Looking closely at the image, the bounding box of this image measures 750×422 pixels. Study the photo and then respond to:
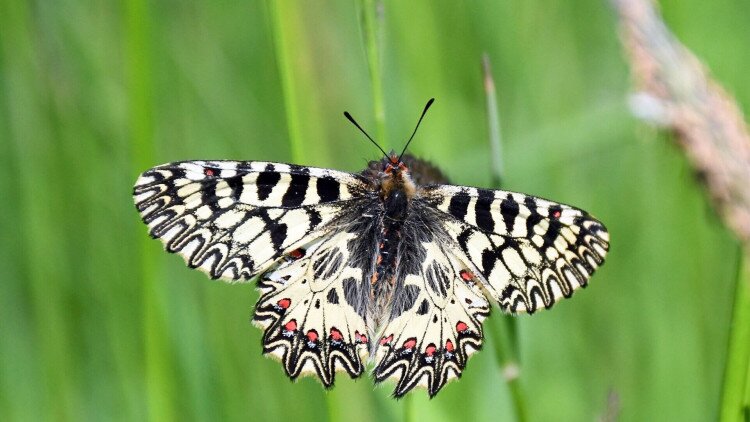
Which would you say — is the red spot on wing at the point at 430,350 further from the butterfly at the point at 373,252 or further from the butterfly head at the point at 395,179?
the butterfly head at the point at 395,179

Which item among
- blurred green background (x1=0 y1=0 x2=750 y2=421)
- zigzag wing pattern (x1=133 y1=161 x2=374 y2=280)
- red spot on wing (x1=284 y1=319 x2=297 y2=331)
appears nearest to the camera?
zigzag wing pattern (x1=133 y1=161 x2=374 y2=280)

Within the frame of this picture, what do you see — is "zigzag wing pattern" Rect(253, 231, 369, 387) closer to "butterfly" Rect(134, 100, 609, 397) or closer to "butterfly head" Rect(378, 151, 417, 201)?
"butterfly" Rect(134, 100, 609, 397)

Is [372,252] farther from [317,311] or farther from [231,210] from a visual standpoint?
[231,210]

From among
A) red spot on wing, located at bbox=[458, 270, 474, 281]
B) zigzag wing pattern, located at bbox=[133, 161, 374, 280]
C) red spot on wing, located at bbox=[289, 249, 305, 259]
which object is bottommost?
red spot on wing, located at bbox=[458, 270, 474, 281]

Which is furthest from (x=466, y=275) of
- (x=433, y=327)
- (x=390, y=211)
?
(x=390, y=211)

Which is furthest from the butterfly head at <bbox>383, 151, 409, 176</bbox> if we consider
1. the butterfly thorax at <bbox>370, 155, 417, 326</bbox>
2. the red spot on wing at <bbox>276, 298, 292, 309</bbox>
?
the red spot on wing at <bbox>276, 298, 292, 309</bbox>

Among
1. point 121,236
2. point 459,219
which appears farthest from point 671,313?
point 121,236

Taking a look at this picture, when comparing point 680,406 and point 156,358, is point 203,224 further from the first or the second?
point 680,406
